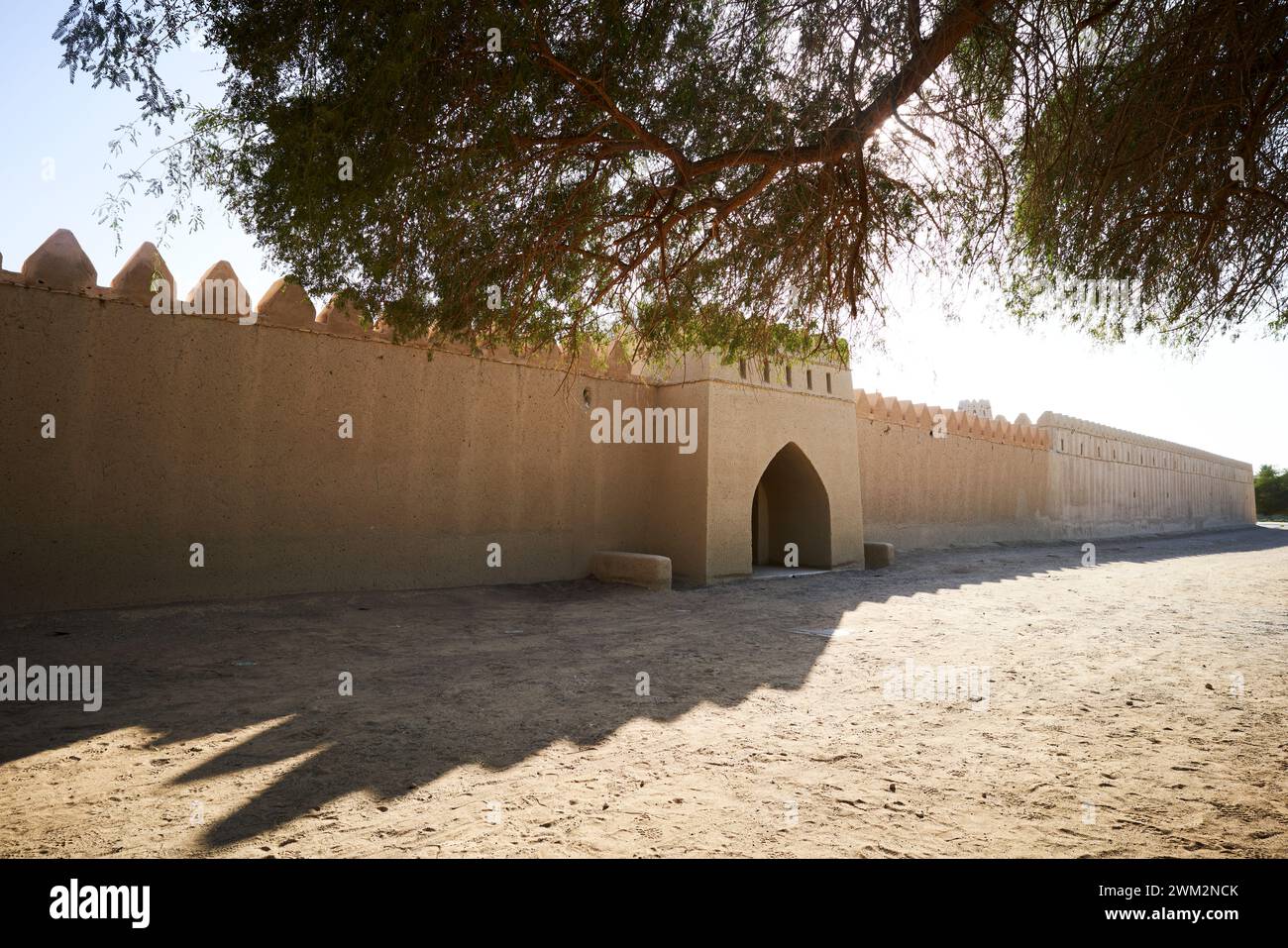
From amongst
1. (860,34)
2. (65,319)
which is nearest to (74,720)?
(65,319)

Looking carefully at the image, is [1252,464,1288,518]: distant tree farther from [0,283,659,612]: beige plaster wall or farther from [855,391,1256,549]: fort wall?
[0,283,659,612]: beige plaster wall

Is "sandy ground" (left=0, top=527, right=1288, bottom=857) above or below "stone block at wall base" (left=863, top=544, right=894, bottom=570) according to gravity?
below

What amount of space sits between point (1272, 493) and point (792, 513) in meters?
55.6

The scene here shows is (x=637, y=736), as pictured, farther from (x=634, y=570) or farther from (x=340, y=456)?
(x=634, y=570)

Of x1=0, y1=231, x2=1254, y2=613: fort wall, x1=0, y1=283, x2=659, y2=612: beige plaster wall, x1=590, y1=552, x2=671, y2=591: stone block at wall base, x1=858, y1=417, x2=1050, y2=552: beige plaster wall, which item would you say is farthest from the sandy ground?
x1=858, y1=417, x2=1050, y2=552: beige plaster wall

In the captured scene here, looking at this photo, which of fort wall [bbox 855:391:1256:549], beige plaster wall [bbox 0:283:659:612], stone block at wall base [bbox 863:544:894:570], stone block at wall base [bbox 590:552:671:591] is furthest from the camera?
fort wall [bbox 855:391:1256:549]

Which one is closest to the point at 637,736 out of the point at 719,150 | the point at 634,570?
the point at 719,150

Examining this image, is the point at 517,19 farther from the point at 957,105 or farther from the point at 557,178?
the point at 957,105

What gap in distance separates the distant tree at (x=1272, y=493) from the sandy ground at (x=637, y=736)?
186 ft

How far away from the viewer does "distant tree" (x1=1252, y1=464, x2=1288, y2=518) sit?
53281 millimetres

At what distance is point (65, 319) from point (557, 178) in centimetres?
498

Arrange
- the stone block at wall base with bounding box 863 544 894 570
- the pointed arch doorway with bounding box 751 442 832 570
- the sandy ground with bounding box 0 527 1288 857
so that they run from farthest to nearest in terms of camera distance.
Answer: the stone block at wall base with bounding box 863 544 894 570 → the pointed arch doorway with bounding box 751 442 832 570 → the sandy ground with bounding box 0 527 1288 857

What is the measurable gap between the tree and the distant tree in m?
59.6

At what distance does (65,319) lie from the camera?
294 inches
